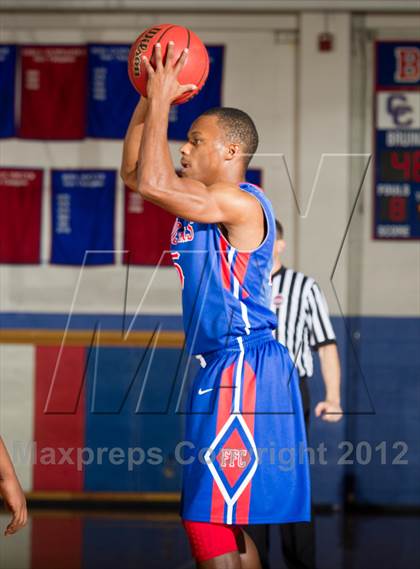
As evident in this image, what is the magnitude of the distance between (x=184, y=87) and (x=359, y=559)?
295cm

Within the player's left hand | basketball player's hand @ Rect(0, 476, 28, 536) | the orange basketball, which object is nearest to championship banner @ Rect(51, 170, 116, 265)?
the player's left hand

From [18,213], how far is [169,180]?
3.71 metres

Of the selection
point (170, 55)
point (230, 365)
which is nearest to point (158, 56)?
point (170, 55)

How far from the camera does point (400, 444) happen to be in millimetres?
6445

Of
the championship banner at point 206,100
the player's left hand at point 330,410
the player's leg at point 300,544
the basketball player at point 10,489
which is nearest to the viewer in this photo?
the basketball player at point 10,489

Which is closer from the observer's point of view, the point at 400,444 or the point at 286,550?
the point at 286,550

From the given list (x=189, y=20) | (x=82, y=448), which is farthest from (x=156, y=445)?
(x=189, y=20)

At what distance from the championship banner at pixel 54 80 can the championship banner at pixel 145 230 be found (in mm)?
703

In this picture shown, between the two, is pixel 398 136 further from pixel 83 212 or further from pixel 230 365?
pixel 230 365

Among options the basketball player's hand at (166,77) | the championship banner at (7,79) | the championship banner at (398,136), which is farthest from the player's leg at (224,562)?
the championship banner at (7,79)

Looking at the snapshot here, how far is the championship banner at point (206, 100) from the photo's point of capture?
6434 mm

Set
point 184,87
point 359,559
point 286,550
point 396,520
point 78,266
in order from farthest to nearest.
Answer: point 78,266 → point 396,520 → point 359,559 → point 286,550 → point 184,87

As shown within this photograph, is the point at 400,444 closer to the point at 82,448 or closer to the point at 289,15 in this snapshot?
the point at 82,448

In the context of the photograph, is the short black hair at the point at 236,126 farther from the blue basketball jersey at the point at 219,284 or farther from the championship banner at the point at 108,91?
the championship banner at the point at 108,91
